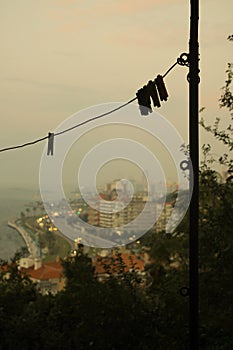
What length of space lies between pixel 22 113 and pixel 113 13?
113 cm

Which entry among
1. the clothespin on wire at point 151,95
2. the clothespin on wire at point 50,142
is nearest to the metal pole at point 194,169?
the clothespin on wire at point 151,95

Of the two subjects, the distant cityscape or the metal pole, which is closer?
the metal pole

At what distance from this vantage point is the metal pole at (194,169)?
235 cm

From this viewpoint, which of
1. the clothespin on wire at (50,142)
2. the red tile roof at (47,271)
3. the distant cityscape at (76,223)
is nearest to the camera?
the clothespin on wire at (50,142)

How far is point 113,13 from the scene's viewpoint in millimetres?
4312

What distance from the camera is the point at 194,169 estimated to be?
233 cm

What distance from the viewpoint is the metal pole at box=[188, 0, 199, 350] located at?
235cm

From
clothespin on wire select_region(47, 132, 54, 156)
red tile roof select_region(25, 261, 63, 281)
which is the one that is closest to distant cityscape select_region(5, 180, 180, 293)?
red tile roof select_region(25, 261, 63, 281)

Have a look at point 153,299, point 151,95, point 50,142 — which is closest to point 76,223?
point 153,299

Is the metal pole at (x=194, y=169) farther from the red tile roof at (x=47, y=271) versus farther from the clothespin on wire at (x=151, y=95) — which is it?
the red tile roof at (x=47, y=271)

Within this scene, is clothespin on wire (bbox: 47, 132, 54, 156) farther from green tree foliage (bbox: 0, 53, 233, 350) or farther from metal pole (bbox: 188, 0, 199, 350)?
green tree foliage (bbox: 0, 53, 233, 350)

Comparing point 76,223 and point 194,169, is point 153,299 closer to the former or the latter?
point 76,223

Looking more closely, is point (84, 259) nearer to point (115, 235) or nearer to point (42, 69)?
point (115, 235)

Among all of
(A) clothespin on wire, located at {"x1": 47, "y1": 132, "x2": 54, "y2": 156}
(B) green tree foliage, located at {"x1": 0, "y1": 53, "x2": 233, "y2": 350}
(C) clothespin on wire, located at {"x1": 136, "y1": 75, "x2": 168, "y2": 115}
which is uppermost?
(C) clothespin on wire, located at {"x1": 136, "y1": 75, "x2": 168, "y2": 115}
